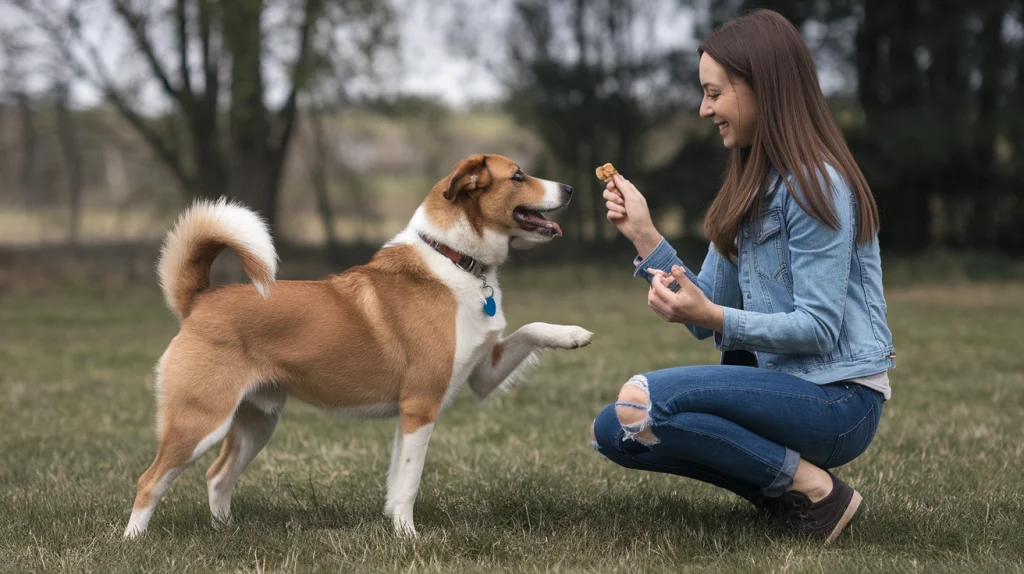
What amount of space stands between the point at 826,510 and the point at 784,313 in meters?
0.71

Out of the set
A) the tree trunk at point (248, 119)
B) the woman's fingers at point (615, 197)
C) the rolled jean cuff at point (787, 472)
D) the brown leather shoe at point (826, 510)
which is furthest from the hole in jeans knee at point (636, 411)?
the tree trunk at point (248, 119)

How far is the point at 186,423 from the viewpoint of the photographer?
3547 mm

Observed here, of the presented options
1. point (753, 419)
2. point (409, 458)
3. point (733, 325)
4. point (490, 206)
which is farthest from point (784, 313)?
point (409, 458)

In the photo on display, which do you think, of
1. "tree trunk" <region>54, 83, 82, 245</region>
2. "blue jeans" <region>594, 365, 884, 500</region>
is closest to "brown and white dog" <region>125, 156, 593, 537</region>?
"blue jeans" <region>594, 365, 884, 500</region>

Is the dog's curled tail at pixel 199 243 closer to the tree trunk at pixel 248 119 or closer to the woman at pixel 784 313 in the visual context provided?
the woman at pixel 784 313

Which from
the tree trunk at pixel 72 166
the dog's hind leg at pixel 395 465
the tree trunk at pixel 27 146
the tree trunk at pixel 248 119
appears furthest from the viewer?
the tree trunk at pixel 72 166

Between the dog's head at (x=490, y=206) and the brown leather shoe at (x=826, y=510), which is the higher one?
the dog's head at (x=490, y=206)

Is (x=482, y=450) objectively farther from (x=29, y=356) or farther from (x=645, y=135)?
(x=645, y=135)

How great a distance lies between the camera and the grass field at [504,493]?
3.36 m

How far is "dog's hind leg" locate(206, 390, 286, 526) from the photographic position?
4.03 m

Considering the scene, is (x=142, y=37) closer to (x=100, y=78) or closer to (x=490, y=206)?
(x=100, y=78)

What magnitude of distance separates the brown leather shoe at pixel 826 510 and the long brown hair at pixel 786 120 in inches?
34.2

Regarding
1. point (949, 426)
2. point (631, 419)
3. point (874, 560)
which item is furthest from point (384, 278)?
point (949, 426)

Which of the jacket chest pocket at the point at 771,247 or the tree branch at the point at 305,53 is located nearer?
the jacket chest pocket at the point at 771,247
